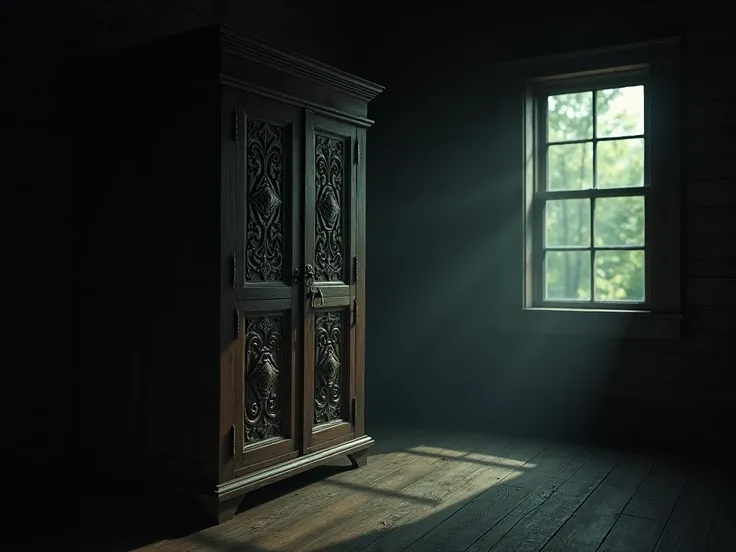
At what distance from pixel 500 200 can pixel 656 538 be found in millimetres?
2516

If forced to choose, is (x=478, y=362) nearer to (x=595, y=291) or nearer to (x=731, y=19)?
(x=595, y=291)

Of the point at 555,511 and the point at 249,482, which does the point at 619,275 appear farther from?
the point at 249,482

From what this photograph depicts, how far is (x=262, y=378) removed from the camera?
3.15m

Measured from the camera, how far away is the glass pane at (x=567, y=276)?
15.0 feet

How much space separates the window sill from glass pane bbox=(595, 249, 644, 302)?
0.13 meters

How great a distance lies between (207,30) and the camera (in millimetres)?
2902

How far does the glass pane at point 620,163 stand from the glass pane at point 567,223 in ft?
0.63

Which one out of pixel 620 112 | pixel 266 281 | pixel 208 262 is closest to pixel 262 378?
pixel 266 281

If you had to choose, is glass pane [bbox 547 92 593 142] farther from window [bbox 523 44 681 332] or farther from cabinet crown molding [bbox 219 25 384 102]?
cabinet crown molding [bbox 219 25 384 102]

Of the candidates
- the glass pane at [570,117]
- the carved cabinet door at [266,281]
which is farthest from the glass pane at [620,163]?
the carved cabinet door at [266,281]

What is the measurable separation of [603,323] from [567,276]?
401 millimetres

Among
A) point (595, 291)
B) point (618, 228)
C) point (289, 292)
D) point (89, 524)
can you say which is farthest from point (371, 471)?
point (618, 228)

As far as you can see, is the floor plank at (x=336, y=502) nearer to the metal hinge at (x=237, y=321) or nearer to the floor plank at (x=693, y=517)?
the metal hinge at (x=237, y=321)

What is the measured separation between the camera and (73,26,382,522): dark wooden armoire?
2.96 metres
